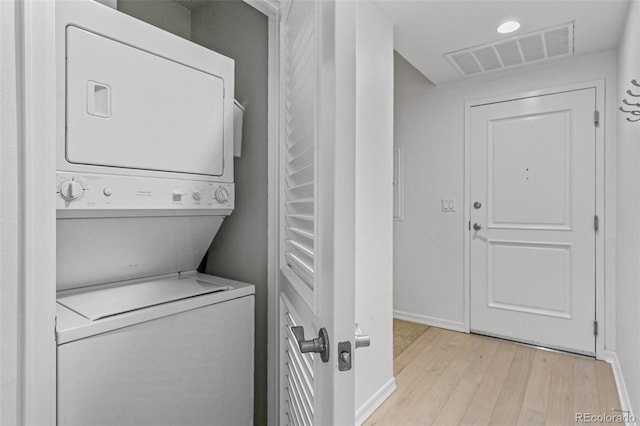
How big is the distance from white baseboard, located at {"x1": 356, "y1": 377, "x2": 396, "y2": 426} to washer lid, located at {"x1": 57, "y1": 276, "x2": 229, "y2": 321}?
1.13 metres

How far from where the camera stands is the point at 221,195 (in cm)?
140

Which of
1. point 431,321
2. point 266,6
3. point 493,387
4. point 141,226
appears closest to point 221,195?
Answer: point 141,226

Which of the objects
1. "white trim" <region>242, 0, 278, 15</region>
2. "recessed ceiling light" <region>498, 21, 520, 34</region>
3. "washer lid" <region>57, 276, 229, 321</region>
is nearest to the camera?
"washer lid" <region>57, 276, 229, 321</region>

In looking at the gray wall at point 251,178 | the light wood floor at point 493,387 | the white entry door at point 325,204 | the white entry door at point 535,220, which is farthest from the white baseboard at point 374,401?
the white entry door at point 535,220

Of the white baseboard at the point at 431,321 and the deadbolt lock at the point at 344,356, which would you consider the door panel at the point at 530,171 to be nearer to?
the white baseboard at the point at 431,321

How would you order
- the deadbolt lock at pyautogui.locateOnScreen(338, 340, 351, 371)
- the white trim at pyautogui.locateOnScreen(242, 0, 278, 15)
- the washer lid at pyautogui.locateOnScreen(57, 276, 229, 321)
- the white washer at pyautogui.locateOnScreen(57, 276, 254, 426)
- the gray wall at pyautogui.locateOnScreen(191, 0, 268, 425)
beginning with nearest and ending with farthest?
Answer: the deadbolt lock at pyautogui.locateOnScreen(338, 340, 351, 371) → the white washer at pyautogui.locateOnScreen(57, 276, 254, 426) → the washer lid at pyautogui.locateOnScreen(57, 276, 229, 321) → the white trim at pyautogui.locateOnScreen(242, 0, 278, 15) → the gray wall at pyautogui.locateOnScreen(191, 0, 268, 425)

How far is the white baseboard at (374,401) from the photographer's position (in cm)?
193

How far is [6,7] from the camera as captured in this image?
0.74 meters

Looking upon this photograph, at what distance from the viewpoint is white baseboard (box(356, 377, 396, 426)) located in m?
1.93

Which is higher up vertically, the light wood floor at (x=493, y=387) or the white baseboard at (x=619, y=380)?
the white baseboard at (x=619, y=380)

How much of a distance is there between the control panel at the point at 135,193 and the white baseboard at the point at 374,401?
134 cm

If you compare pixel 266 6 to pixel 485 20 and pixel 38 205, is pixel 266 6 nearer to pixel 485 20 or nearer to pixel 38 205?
pixel 38 205

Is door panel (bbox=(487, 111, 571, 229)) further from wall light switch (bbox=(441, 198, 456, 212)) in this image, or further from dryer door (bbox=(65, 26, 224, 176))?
dryer door (bbox=(65, 26, 224, 176))

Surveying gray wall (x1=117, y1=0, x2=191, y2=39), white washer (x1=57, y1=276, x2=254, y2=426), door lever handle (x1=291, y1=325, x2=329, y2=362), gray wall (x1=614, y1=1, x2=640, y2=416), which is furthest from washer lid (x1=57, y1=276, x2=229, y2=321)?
gray wall (x1=614, y1=1, x2=640, y2=416)
